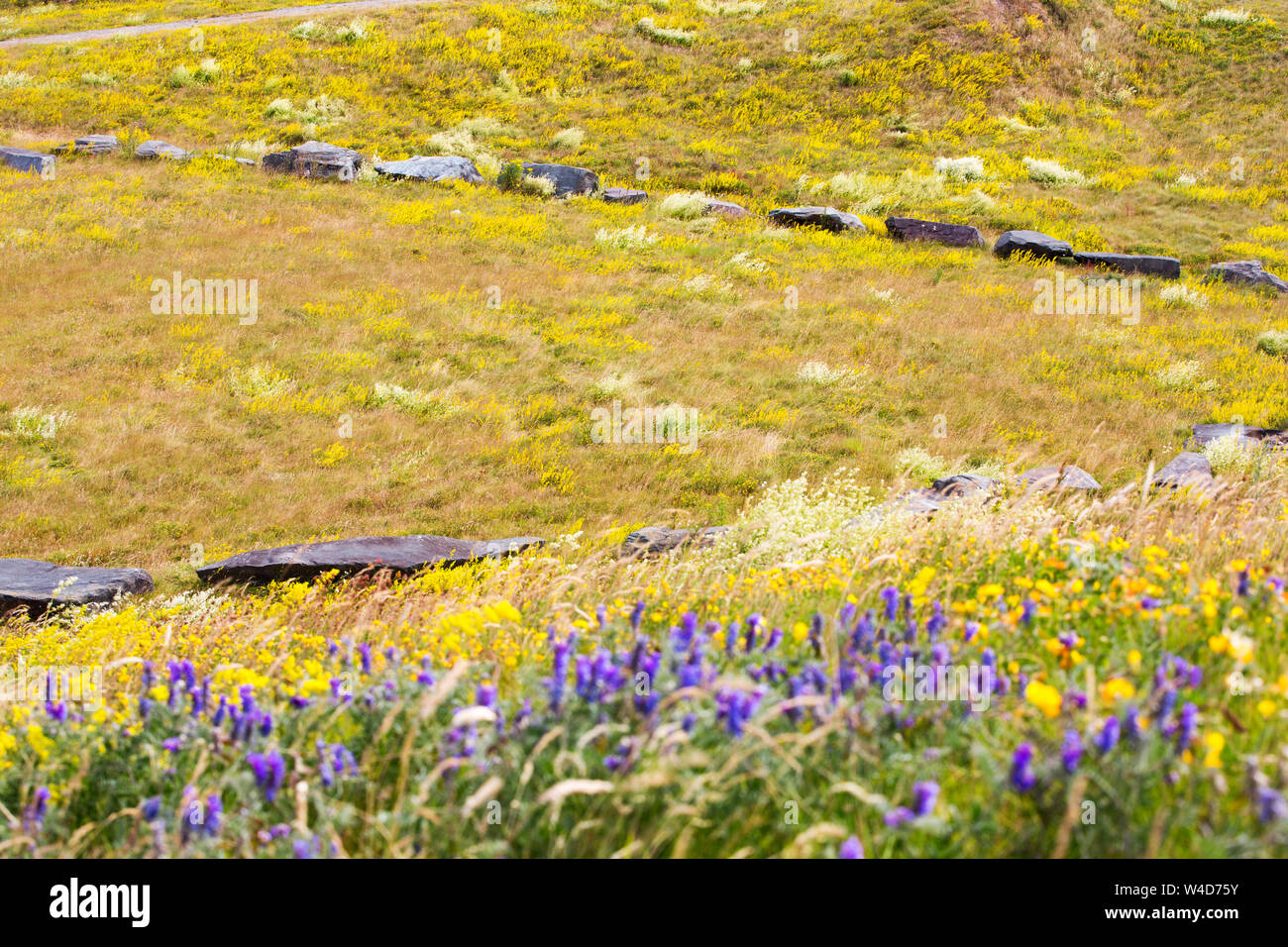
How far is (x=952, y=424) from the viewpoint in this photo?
1314cm

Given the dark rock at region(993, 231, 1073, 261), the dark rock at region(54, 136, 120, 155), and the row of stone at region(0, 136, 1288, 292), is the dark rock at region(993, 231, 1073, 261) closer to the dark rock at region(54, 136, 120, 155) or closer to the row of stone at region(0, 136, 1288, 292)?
the row of stone at region(0, 136, 1288, 292)

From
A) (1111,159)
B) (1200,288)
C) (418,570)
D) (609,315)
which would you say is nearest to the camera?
(418,570)

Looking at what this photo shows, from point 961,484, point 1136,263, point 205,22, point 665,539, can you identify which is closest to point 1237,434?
point 961,484

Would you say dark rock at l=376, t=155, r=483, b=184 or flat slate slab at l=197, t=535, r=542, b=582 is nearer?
flat slate slab at l=197, t=535, r=542, b=582

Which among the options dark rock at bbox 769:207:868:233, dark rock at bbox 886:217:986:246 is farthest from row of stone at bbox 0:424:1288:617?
dark rock at bbox 769:207:868:233

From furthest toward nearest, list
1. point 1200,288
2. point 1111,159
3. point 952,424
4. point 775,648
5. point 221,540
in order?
point 1111,159 < point 1200,288 < point 952,424 < point 221,540 < point 775,648

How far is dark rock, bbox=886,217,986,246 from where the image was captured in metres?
22.2

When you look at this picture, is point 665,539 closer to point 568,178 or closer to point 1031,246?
point 1031,246

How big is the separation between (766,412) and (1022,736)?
11.1 m

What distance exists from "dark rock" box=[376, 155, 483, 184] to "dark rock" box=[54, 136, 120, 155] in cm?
767
